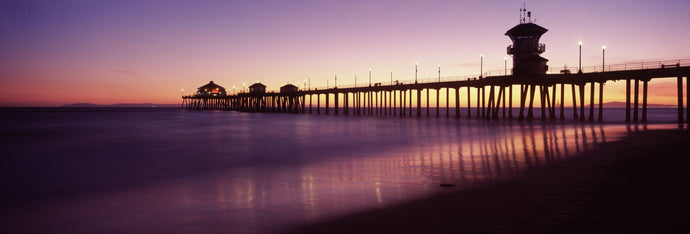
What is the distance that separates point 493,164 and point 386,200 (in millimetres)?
5599

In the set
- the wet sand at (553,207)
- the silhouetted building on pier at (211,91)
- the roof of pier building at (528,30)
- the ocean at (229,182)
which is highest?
the roof of pier building at (528,30)

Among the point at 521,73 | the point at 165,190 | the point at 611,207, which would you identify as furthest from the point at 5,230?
the point at 521,73

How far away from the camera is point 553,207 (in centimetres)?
650

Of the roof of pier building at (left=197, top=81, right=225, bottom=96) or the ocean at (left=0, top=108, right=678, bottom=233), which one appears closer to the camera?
the ocean at (left=0, top=108, right=678, bottom=233)

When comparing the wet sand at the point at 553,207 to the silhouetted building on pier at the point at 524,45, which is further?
the silhouetted building on pier at the point at 524,45

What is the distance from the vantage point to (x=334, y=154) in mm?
16766

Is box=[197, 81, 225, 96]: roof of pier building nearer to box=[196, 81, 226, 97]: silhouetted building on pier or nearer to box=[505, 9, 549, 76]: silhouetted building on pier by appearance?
box=[196, 81, 226, 97]: silhouetted building on pier

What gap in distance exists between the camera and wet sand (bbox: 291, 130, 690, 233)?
5480 millimetres

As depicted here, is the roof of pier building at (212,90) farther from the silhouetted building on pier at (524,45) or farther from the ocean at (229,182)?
the ocean at (229,182)

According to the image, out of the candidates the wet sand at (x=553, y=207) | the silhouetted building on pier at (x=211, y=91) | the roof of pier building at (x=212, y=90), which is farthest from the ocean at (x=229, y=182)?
the roof of pier building at (x=212, y=90)

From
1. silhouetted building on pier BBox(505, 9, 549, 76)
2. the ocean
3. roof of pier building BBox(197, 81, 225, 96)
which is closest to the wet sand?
the ocean

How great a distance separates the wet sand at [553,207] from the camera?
5480 mm

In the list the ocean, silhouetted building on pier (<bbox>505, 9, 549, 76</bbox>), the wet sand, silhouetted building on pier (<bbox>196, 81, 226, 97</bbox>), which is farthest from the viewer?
silhouetted building on pier (<bbox>196, 81, 226, 97</bbox>)

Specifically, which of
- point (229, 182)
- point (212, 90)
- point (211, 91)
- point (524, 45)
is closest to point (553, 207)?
point (229, 182)
